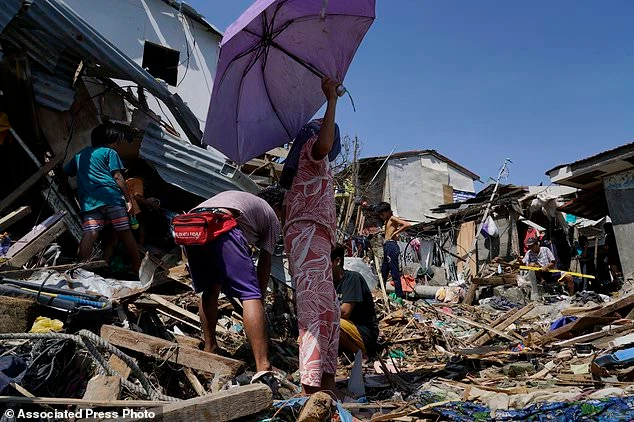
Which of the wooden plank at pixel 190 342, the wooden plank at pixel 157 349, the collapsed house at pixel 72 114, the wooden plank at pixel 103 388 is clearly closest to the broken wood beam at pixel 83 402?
the wooden plank at pixel 103 388

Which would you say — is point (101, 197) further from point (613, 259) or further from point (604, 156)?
point (613, 259)

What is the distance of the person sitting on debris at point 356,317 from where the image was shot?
15.2ft

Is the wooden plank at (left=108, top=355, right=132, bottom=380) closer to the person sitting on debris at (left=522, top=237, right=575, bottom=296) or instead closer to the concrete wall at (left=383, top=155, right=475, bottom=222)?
the person sitting on debris at (left=522, top=237, right=575, bottom=296)

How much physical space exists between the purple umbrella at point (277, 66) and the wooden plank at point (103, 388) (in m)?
2.21

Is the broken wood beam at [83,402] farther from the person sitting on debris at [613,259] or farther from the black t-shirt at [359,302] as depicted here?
the person sitting on debris at [613,259]

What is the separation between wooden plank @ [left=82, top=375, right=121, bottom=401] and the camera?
7.30 ft

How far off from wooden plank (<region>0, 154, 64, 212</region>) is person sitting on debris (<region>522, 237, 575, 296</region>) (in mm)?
11032

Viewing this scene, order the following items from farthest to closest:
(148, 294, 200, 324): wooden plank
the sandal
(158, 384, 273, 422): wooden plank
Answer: (148, 294, 200, 324): wooden plank < the sandal < (158, 384, 273, 422): wooden plank

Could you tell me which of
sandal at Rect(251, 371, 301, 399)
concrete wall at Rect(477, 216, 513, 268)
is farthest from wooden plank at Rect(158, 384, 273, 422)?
concrete wall at Rect(477, 216, 513, 268)

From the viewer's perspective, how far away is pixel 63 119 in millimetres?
6039

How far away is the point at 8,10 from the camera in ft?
16.6

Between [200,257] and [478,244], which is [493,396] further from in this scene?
[478,244]

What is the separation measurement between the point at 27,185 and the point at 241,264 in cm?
357

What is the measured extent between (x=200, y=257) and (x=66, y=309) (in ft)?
3.06
